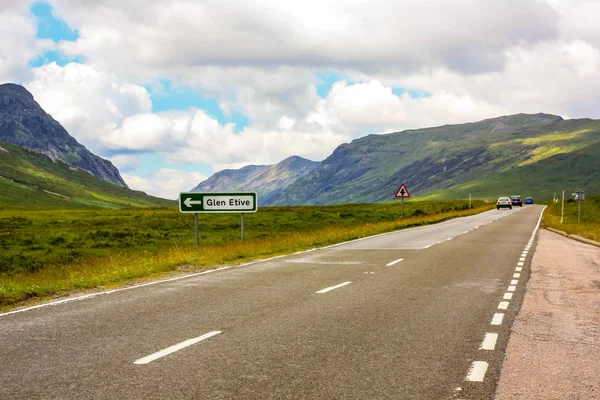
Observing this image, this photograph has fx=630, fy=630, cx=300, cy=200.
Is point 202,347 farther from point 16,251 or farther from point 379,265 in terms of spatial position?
point 16,251

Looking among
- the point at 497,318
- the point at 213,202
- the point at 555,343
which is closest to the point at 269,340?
the point at 555,343

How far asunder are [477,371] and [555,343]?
2006mm

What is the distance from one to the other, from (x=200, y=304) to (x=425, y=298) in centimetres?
405

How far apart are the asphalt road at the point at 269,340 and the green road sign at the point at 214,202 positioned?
26.5 ft

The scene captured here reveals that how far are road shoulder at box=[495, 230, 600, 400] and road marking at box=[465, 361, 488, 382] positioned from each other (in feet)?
0.62

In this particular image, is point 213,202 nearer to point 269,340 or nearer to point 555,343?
point 269,340

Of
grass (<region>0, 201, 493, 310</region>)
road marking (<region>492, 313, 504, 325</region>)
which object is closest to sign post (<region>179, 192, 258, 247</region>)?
grass (<region>0, 201, 493, 310</region>)

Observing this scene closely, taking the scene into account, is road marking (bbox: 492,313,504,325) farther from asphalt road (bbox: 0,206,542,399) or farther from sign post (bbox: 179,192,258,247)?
sign post (bbox: 179,192,258,247)

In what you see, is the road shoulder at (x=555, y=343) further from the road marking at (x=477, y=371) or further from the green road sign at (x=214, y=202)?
the green road sign at (x=214, y=202)

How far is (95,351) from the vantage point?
283 inches

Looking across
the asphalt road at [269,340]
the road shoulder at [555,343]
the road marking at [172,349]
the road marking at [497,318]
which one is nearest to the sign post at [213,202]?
the asphalt road at [269,340]

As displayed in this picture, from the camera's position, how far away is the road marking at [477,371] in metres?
6.19

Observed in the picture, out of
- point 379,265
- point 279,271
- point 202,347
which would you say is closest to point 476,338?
point 202,347

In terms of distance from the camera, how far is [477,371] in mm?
6453
